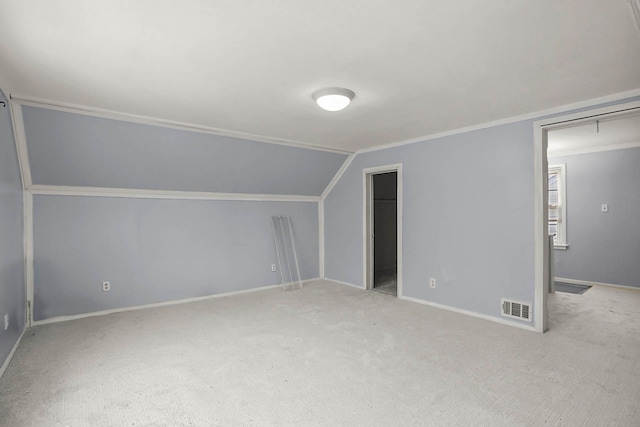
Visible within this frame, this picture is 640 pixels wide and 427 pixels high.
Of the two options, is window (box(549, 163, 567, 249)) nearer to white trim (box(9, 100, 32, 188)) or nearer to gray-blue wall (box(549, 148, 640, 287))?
gray-blue wall (box(549, 148, 640, 287))

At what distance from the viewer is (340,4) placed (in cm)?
158

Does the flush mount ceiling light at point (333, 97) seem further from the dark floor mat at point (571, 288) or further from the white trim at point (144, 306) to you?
the dark floor mat at point (571, 288)

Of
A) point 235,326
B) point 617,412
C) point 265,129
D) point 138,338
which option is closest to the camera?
point 617,412

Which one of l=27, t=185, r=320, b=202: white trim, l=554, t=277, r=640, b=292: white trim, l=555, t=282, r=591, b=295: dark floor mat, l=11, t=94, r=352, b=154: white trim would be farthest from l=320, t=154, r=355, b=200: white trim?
l=554, t=277, r=640, b=292: white trim

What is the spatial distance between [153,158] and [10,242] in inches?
59.7

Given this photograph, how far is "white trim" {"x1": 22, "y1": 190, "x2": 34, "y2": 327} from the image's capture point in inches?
134

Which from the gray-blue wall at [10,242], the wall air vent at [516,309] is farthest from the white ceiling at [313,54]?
the wall air vent at [516,309]

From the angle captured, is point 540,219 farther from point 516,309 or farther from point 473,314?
point 473,314

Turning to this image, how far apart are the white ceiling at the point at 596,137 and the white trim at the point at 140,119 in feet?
11.4

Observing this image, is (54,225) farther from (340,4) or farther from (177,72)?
(340,4)

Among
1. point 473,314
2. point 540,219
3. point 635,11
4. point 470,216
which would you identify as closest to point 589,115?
point 540,219

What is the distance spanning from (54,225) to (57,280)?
0.59m

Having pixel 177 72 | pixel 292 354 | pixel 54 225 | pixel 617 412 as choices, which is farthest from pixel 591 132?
pixel 54 225

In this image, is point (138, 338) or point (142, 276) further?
point (142, 276)
